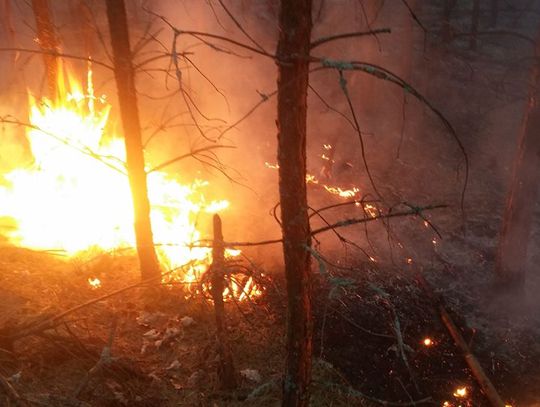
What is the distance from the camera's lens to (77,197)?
9.88 metres

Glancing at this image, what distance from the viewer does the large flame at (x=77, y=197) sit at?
9.09 metres

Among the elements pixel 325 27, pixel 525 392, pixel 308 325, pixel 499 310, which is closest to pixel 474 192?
pixel 499 310

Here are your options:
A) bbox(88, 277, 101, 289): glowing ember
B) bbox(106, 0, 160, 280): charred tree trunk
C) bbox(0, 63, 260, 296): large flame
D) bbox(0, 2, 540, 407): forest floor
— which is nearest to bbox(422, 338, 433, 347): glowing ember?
bbox(0, 2, 540, 407): forest floor

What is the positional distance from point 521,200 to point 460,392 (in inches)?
168

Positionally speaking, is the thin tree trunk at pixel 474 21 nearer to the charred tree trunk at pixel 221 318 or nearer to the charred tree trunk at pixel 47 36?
the charred tree trunk at pixel 47 36

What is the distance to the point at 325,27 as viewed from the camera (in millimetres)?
17562

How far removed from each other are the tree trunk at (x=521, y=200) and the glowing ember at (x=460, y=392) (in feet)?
10.8

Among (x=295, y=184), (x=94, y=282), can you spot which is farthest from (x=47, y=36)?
(x=295, y=184)

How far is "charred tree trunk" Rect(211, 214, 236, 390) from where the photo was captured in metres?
5.16

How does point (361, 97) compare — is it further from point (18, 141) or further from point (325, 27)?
point (18, 141)

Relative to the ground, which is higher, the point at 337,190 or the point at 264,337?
the point at 337,190

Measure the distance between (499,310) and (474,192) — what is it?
518 cm

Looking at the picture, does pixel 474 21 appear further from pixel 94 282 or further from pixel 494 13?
pixel 94 282

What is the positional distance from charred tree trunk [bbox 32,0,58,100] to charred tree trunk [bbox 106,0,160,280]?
3.38 meters
